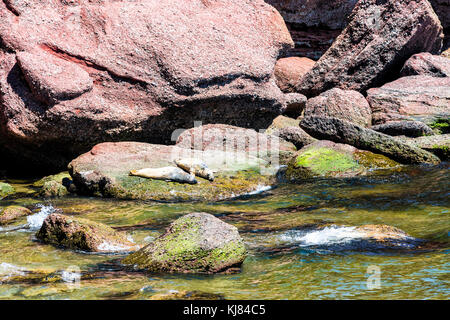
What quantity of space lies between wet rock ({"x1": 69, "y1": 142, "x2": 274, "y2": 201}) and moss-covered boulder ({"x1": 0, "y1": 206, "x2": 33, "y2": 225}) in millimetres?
1504

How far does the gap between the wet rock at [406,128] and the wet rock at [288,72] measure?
4299 mm

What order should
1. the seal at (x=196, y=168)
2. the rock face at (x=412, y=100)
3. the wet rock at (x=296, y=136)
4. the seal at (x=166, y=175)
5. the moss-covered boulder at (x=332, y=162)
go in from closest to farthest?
the seal at (x=166, y=175) → the seal at (x=196, y=168) → the moss-covered boulder at (x=332, y=162) → the wet rock at (x=296, y=136) → the rock face at (x=412, y=100)

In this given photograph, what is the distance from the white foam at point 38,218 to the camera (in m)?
6.92

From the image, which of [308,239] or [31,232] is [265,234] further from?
[31,232]

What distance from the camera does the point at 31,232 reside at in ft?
21.6

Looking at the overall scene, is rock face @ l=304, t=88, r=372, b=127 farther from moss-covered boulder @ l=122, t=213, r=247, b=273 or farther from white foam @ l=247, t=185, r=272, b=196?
moss-covered boulder @ l=122, t=213, r=247, b=273

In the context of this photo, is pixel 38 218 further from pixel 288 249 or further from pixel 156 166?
pixel 288 249

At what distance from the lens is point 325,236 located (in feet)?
19.4

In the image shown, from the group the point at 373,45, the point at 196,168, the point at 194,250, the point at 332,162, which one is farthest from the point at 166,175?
the point at 373,45

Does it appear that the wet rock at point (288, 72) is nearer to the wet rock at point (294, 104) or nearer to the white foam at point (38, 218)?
the wet rock at point (294, 104)

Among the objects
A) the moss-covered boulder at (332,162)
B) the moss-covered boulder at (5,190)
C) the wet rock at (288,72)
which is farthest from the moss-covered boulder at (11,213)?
the wet rock at (288,72)

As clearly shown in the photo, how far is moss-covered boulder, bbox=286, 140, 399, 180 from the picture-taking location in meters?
10.1

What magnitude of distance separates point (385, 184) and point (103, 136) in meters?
5.18

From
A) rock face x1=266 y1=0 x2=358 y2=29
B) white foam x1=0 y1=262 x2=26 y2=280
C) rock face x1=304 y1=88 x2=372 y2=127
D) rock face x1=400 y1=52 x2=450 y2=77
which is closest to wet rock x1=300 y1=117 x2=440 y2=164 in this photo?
rock face x1=304 y1=88 x2=372 y2=127
